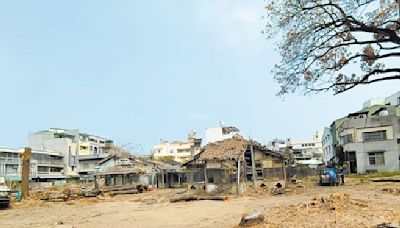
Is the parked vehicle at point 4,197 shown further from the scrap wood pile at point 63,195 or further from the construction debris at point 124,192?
the construction debris at point 124,192

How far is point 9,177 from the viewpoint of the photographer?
208ft

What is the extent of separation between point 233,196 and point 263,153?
5763 millimetres

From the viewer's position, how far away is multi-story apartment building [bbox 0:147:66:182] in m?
63.7

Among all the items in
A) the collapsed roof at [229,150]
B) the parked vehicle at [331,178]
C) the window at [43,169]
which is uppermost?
the collapsed roof at [229,150]

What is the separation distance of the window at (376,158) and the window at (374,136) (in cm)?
185

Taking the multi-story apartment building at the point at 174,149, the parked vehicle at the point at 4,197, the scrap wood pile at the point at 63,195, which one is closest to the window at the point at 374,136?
the scrap wood pile at the point at 63,195

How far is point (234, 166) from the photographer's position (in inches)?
1298

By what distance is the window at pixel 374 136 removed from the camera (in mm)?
49312

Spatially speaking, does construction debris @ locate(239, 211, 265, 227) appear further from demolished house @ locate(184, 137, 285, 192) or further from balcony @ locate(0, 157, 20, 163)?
balcony @ locate(0, 157, 20, 163)

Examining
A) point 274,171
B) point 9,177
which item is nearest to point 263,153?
point 274,171

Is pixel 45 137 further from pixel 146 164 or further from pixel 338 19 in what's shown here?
pixel 338 19

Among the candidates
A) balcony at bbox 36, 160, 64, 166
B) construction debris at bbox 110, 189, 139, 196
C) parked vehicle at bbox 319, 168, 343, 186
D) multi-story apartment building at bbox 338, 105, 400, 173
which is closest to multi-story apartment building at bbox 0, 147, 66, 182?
balcony at bbox 36, 160, 64, 166

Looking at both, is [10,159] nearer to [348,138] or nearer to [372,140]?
[348,138]

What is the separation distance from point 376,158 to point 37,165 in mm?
55445
